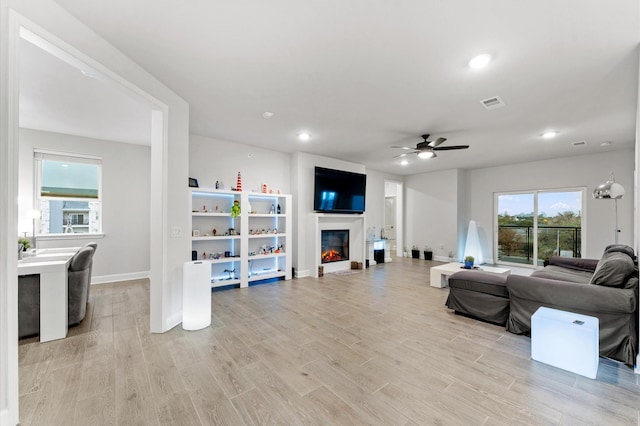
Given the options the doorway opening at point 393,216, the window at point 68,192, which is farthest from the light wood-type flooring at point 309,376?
the doorway opening at point 393,216

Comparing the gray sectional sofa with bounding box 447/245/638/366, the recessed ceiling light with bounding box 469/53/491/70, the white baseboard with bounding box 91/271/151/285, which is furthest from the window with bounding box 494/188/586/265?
the white baseboard with bounding box 91/271/151/285

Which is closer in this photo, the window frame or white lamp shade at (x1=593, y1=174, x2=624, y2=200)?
white lamp shade at (x1=593, y1=174, x2=624, y2=200)

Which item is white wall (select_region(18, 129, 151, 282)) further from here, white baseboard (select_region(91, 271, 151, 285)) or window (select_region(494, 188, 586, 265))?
window (select_region(494, 188, 586, 265))

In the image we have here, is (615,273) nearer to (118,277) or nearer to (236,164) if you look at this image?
(236,164)

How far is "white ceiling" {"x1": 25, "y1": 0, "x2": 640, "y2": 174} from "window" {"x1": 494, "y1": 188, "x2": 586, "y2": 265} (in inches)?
99.7

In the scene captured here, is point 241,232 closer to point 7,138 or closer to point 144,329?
point 144,329

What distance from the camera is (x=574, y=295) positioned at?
265 cm

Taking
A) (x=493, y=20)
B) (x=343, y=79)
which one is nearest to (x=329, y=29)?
(x=343, y=79)

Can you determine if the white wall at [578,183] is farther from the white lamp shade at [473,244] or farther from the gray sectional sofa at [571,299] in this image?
the gray sectional sofa at [571,299]

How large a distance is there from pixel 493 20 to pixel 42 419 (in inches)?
164

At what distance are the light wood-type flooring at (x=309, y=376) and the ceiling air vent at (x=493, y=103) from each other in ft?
9.16

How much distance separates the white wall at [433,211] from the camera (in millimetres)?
7730

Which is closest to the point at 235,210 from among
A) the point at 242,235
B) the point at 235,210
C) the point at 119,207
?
the point at 235,210

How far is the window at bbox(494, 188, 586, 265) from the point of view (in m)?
6.25
